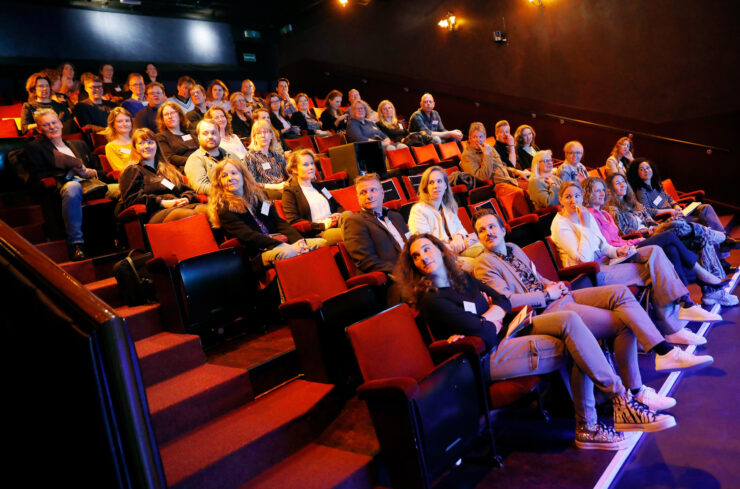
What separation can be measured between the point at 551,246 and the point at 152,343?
2206mm

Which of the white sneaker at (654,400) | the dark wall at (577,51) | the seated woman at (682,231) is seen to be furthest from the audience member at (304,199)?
the dark wall at (577,51)

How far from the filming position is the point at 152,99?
445 centimetres

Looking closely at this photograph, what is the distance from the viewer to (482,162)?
490cm

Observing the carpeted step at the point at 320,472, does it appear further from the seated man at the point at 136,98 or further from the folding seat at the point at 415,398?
the seated man at the point at 136,98

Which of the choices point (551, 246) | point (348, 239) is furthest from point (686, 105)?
point (348, 239)

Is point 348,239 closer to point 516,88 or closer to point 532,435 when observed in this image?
point 532,435

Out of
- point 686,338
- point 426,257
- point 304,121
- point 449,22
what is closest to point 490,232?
point 426,257

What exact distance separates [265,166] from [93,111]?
77.7 inches

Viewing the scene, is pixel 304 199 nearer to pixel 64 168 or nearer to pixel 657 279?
pixel 64 168

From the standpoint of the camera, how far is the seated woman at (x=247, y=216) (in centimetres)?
285

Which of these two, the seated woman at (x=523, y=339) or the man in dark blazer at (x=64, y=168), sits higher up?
the man in dark blazer at (x=64, y=168)

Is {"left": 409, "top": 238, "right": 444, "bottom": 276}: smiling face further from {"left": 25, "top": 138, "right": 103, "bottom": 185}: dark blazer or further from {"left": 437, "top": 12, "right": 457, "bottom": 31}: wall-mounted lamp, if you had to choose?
{"left": 437, "top": 12, "right": 457, "bottom": 31}: wall-mounted lamp

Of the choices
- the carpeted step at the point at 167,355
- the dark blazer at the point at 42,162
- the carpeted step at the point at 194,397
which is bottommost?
the carpeted step at the point at 194,397

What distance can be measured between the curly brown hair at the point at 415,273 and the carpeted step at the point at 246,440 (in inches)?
20.0
